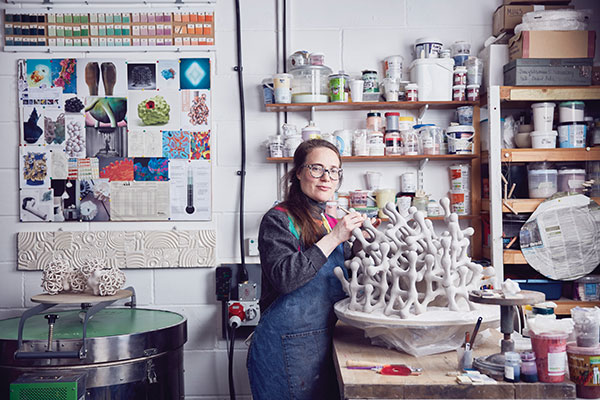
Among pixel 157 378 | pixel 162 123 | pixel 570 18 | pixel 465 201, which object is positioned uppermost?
pixel 570 18

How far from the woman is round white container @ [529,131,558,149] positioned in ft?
4.67

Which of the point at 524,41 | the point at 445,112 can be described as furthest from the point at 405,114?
the point at 524,41

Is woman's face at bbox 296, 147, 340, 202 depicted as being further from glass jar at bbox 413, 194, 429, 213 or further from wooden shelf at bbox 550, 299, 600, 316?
wooden shelf at bbox 550, 299, 600, 316

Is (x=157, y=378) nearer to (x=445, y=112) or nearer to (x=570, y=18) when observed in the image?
(x=445, y=112)

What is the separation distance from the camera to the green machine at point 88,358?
2.20m

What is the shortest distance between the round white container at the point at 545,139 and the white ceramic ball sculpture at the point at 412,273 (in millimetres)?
1334

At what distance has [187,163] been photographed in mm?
3191

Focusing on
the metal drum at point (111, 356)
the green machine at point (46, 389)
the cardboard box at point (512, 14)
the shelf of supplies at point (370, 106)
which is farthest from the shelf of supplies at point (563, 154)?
the green machine at point (46, 389)

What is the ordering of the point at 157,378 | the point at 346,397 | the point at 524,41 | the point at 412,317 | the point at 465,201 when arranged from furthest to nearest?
the point at 465,201 < the point at 524,41 < the point at 157,378 < the point at 412,317 < the point at 346,397

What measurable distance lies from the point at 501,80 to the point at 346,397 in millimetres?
2194

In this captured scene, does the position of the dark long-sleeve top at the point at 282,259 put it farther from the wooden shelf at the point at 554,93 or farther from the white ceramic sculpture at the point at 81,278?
the wooden shelf at the point at 554,93

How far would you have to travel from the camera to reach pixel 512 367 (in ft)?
4.60

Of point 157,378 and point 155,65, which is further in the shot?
point 155,65

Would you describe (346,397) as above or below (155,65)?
below
